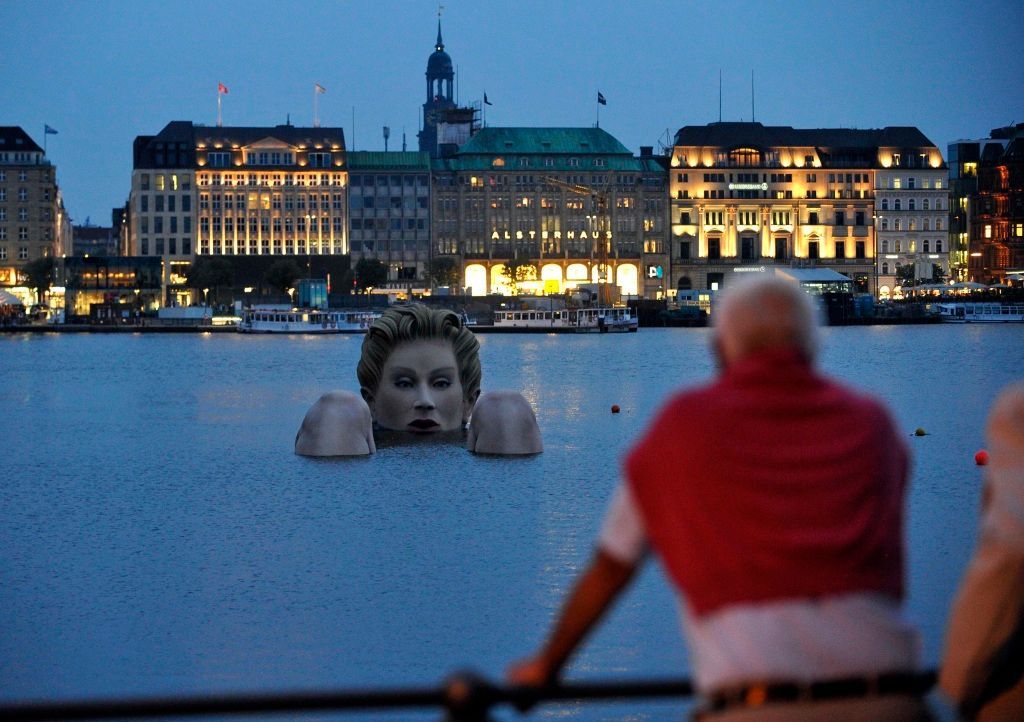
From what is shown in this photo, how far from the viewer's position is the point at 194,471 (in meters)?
35.4

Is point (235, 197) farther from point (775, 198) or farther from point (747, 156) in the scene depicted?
point (775, 198)

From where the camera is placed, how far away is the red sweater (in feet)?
16.5

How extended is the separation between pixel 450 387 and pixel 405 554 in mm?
8916

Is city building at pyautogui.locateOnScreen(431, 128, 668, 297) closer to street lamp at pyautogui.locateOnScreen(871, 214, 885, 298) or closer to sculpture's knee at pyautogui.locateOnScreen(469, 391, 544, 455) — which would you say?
street lamp at pyautogui.locateOnScreen(871, 214, 885, 298)

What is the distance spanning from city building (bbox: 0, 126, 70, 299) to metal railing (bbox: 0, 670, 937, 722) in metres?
188

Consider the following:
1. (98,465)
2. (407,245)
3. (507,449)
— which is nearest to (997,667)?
(507,449)

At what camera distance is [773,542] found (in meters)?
5.02

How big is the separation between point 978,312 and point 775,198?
25.4 meters

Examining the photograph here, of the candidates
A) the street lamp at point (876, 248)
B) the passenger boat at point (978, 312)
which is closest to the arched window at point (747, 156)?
the street lamp at point (876, 248)

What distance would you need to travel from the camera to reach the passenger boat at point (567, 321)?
155 meters

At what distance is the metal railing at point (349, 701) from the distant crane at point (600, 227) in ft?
543

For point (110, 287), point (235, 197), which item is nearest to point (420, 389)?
point (235, 197)

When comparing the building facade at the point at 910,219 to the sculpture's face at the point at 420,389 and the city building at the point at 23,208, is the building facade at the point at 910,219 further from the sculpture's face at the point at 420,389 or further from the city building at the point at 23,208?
the sculpture's face at the point at 420,389

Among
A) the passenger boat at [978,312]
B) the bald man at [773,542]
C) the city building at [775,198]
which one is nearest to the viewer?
the bald man at [773,542]
